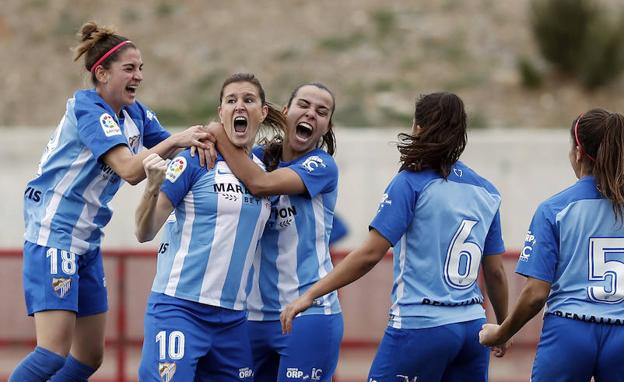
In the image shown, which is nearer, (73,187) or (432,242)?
(432,242)

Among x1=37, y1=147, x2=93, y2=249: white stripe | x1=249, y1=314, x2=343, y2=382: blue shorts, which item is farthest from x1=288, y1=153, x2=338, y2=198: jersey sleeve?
x1=37, y1=147, x2=93, y2=249: white stripe

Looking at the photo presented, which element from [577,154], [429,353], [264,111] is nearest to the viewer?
[577,154]

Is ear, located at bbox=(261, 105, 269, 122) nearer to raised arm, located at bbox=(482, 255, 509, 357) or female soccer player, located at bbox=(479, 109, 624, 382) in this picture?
raised arm, located at bbox=(482, 255, 509, 357)

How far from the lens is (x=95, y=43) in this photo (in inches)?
244

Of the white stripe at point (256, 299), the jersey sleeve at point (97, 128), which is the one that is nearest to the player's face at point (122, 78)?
the jersey sleeve at point (97, 128)

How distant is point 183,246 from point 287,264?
0.63m

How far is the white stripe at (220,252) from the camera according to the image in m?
5.46

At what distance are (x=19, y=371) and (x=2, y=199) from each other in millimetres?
8408

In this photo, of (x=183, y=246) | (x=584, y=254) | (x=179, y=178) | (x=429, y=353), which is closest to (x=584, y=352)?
(x=584, y=254)

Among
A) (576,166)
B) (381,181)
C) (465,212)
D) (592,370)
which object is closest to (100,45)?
(465,212)

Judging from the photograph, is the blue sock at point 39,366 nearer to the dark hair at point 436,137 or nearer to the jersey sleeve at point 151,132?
the jersey sleeve at point 151,132

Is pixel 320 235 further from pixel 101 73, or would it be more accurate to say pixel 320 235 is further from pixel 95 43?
pixel 95 43

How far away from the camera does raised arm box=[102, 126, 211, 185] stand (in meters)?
5.58

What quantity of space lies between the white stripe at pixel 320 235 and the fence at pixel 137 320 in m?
3.04
